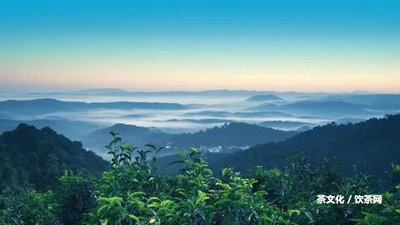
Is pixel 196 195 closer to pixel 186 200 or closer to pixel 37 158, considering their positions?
pixel 186 200

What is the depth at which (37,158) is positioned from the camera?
3061 inches

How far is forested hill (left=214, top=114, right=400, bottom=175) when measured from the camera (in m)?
106

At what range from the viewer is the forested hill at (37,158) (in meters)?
64.7

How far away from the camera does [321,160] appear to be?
16.4 m

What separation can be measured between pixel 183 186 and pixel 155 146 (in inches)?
33.8

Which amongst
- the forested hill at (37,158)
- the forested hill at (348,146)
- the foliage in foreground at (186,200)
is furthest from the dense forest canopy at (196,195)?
the forested hill at (348,146)

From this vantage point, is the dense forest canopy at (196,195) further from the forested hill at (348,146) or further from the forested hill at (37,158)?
the forested hill at (348,146)

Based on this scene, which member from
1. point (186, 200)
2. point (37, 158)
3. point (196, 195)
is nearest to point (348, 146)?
point (37, 158)

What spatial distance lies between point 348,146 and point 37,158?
87.1m

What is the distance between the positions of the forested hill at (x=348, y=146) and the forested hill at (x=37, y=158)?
4301cm

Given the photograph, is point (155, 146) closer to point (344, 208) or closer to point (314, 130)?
point (344, 208)

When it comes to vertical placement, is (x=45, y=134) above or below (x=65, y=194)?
below

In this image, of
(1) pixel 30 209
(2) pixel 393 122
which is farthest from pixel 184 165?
(2) pixel 393 122

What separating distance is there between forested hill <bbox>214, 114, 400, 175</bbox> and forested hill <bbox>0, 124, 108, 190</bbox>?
43.0 meters
